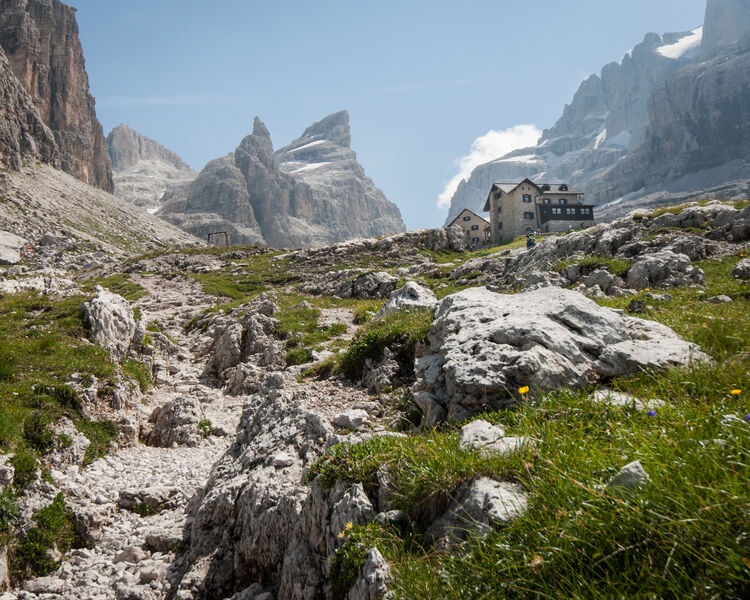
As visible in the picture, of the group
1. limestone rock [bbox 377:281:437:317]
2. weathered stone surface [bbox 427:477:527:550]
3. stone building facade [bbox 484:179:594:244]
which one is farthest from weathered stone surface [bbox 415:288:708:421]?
stone building facade [bbox 484:179:594:244]

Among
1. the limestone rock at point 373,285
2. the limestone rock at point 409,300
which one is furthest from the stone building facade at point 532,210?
the limestone rock at point 409,300

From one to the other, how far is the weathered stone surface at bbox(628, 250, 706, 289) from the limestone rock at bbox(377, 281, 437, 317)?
10.0 meters

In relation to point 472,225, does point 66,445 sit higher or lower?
lower

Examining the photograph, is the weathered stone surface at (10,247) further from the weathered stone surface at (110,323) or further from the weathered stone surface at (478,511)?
the weathered stone surface at (478,511)

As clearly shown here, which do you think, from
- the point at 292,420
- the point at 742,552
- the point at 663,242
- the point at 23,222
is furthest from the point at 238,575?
the point at 23,222

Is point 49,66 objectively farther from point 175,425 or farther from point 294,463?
point 294,463

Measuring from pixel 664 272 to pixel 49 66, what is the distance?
867 feet

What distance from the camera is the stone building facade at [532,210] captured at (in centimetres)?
9569

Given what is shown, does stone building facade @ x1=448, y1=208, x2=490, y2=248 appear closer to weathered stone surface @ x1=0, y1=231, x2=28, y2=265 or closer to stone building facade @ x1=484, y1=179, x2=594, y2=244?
stone building facade @ x1=484, y1=179, x2=594, y2=244

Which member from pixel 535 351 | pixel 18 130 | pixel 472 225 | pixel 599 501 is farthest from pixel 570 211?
pixel 18 130

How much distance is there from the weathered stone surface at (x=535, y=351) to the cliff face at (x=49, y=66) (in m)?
212

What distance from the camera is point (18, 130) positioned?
132 metres

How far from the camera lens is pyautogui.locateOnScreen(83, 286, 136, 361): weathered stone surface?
1716 centimetres

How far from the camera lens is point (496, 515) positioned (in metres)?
4.02
